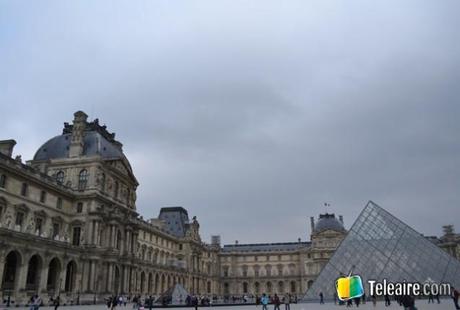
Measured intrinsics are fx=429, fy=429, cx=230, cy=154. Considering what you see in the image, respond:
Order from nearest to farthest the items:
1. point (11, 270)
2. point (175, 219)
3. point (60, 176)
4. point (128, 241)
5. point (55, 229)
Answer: point (11, 270) → point (55, 229) → point (60, 176) → point (128, 241) → point (175, 219)

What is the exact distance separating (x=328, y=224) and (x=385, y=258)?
47.7m

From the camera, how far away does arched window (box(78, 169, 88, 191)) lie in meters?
37.0

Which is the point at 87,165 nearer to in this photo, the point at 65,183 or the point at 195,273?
the point at 65,183

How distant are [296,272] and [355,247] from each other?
47389mm

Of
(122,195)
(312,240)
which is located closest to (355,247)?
(122,195)

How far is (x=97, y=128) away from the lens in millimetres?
42312

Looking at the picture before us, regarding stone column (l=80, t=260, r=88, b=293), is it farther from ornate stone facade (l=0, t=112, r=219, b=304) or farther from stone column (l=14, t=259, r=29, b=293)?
stone column (l=14, t=259, r=29, b=293)

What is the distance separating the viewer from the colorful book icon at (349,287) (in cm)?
2809

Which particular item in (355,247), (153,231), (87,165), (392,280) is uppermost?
(87,165)

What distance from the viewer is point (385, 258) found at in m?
32.8

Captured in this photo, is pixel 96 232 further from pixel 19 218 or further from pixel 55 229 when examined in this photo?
pixel 19 218

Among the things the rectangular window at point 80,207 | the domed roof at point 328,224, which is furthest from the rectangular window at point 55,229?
the domed roof at point 328,224

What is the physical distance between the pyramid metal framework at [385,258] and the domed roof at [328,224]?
42.8 metres

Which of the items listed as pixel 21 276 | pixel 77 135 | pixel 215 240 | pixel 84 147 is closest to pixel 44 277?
pixel 21 276
